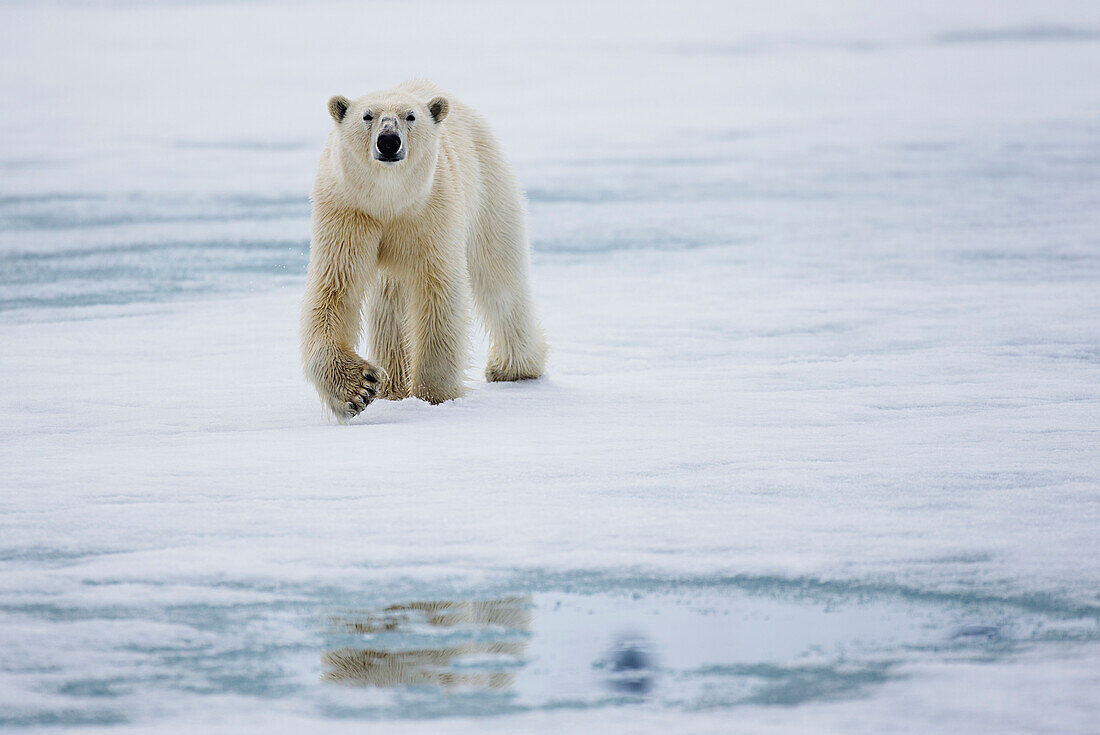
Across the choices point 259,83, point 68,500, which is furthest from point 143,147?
point 68,500

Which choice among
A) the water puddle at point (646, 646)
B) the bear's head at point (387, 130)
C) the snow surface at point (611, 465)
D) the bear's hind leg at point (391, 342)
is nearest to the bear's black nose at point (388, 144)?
the bear's head at point (387, 130)

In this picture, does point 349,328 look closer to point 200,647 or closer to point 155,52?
point 200,647

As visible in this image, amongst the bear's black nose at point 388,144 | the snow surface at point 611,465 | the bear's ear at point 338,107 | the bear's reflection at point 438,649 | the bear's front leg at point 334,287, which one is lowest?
the bear's reflection at point 438,649

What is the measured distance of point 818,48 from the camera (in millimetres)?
19172

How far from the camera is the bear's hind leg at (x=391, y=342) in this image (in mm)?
4949

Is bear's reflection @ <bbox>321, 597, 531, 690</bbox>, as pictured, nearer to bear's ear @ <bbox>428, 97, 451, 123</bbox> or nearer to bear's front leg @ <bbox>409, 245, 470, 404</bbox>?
bear's front leg @ <bbox>409, 245, 470, 404</bbox>

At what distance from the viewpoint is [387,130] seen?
13.3 feet

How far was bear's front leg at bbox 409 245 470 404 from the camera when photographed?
446 centimetres

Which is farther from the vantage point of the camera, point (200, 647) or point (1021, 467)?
point (1021, 467)

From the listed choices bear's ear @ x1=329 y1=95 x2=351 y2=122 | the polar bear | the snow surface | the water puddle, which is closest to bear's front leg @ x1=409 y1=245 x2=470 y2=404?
the polar bear

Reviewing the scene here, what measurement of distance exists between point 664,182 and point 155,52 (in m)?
11.3

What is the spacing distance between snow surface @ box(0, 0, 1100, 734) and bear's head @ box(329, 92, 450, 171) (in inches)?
31.0

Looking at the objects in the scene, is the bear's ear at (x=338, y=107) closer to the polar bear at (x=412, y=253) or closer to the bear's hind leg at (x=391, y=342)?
the polar bear at (x=412, y=253)

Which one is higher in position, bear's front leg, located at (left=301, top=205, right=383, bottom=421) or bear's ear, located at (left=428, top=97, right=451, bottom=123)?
bear's ear, located at (left=428, top=97, right=451, bottom=123)
